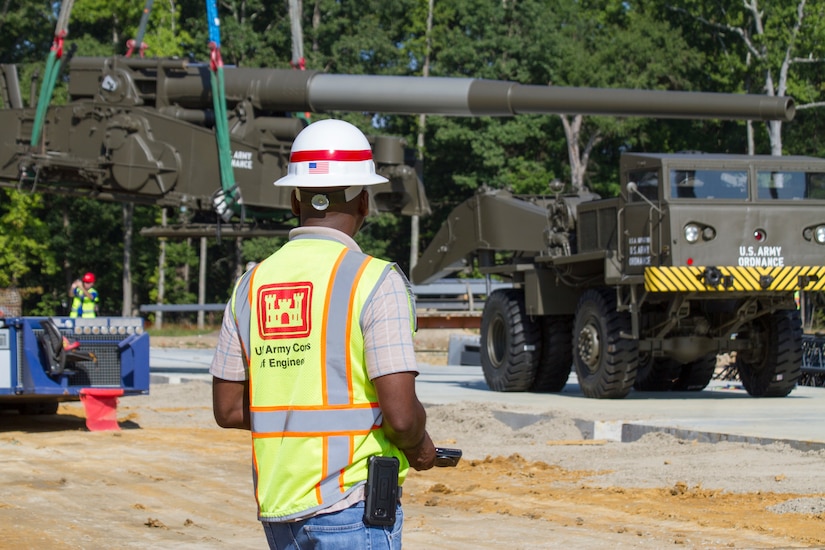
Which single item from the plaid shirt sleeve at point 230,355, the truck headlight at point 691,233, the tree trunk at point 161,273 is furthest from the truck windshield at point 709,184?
the tree trunk at point 161,273

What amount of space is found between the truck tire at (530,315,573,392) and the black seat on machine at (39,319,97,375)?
6680mm

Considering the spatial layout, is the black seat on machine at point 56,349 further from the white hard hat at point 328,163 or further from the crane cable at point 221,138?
the white hard hat at point 328,163

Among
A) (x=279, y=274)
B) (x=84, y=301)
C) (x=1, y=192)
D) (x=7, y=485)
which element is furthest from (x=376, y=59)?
(x=279, y=274)

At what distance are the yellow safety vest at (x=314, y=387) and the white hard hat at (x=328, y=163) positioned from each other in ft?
0.53

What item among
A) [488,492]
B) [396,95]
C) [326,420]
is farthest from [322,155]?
[396,95]

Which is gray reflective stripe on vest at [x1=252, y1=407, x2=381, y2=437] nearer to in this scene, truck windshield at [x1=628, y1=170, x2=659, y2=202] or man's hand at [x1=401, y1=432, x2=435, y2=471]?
man's hand at [x1=401, y1=432, x2=435, y2=471]

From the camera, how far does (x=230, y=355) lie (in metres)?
3.73

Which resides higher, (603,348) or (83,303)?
(83,303)

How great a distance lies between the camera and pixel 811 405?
15461mm

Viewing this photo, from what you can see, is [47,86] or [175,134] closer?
[47,86]

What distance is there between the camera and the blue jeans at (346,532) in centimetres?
336

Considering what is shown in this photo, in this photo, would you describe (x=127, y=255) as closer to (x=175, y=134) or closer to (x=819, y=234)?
(x=175, y=134)

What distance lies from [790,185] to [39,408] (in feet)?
28.7

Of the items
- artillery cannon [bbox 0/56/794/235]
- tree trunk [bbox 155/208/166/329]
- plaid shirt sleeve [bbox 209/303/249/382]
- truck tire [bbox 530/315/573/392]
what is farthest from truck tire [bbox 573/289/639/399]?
tree trunk [bbox 155/208/166/329]
